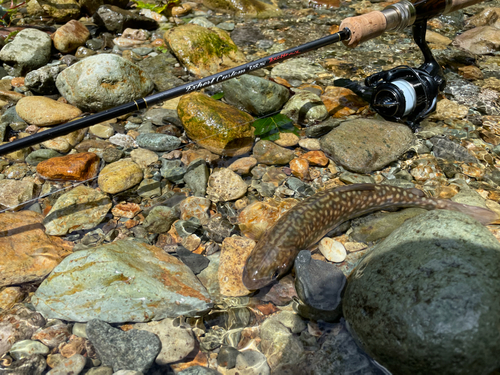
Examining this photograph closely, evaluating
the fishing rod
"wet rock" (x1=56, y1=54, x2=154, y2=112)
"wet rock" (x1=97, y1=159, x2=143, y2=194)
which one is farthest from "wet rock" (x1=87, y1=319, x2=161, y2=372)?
"wet rock" (x1=56, y1=54, x2=154, y2=112)

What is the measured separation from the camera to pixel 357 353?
271 centimetres

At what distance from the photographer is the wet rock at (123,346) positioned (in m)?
2.60

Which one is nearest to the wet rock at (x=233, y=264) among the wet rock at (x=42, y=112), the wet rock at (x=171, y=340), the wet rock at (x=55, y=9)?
the wet rock at (x=171, y=340)

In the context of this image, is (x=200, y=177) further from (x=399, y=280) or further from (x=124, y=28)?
(x=124, y=28)

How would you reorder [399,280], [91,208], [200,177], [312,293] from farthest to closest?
[200,177] < [91,208] < [312,293] < [399,280]

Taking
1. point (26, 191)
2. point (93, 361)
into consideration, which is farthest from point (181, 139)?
point (93, 361)

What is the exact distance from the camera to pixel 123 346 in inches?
104

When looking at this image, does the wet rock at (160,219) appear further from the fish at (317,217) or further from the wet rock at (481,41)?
the wet rock at (481,41)

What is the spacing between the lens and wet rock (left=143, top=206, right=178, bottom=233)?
3682 millimetres

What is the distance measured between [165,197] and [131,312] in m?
1.54

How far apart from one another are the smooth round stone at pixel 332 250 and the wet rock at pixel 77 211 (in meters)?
2.40

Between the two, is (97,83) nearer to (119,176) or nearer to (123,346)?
(119,176)

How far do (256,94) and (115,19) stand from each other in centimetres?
407

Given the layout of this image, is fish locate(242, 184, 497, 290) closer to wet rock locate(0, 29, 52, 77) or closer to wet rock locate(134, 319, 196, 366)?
wet rock locate(134, 319, 196, 366)
